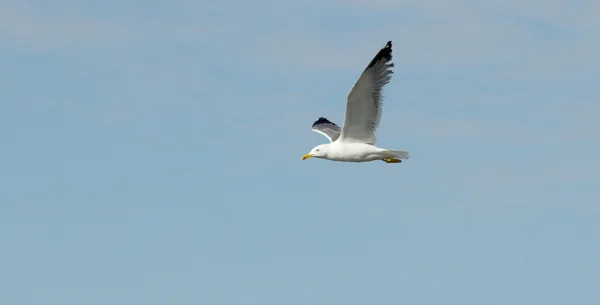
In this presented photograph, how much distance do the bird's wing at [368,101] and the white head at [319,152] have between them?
1046mm

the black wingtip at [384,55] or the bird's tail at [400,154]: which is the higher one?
the black wingtip at [384,55]

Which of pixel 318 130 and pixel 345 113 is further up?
pixel 318 130

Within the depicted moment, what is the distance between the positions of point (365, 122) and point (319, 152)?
2.53 meters

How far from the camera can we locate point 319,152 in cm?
4275

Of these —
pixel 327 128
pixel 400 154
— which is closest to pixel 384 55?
pixel 400 154

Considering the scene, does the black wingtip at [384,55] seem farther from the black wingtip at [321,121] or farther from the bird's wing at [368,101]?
the black wingtip at [321,121]

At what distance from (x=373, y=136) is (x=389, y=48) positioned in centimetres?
366

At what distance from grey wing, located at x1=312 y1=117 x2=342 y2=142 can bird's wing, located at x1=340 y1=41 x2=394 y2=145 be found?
235 inches

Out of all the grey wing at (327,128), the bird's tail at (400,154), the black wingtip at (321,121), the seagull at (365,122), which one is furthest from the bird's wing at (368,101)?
the black wingtip at (321,121)

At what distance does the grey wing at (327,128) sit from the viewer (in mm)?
48631

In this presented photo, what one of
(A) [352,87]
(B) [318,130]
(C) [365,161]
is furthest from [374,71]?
(B) [318,130]

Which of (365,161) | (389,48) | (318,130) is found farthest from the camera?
(318,130)

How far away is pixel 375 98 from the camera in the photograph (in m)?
40.1

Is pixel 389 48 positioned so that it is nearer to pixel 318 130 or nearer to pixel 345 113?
pixel 345 113
